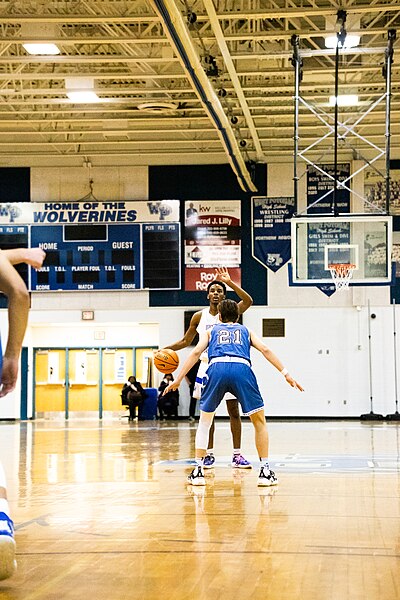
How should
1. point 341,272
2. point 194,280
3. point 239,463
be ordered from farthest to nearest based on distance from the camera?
1. point 194,280
2. point 341,272
3. point 239,463

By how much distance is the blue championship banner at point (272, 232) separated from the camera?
23.7m

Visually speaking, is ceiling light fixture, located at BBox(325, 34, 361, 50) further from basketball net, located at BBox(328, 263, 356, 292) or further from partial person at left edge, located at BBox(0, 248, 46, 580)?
partial person at left edge, located at BBox(0, 248, 46, 580)

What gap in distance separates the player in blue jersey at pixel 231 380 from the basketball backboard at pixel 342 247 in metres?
7.23

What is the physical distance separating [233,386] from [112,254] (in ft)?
54.5

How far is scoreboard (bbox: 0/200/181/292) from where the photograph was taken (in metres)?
23.5

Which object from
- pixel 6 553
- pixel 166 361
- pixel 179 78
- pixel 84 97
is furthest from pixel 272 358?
pixel 84 97

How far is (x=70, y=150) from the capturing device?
24078mm

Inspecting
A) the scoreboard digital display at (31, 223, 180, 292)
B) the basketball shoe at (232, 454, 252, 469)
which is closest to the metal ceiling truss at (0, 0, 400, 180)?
the scoreboard digital display at (31, 223, 180, 292)

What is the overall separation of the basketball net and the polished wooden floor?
6.05 metres

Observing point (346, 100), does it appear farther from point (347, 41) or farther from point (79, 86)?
point (79, 86)

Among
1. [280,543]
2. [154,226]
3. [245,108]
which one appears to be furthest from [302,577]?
[154,226]

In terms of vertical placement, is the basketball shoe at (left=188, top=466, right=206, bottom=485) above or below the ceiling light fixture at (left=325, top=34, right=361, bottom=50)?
below

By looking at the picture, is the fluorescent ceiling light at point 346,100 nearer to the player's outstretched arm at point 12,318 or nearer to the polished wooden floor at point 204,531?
the polished wooden floor at point 204,531

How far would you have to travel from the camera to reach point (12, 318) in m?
3.12
